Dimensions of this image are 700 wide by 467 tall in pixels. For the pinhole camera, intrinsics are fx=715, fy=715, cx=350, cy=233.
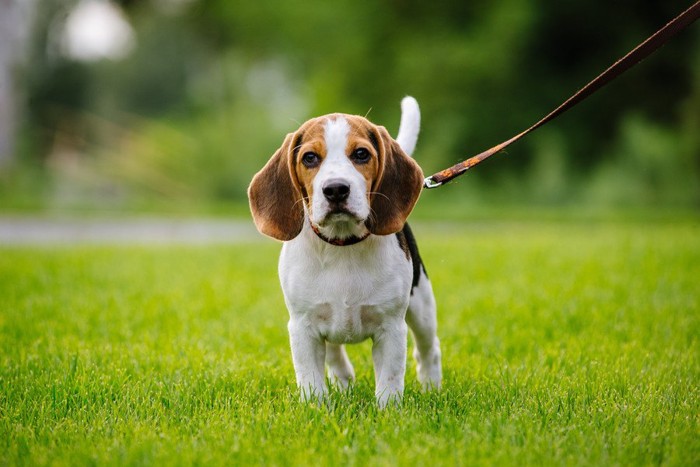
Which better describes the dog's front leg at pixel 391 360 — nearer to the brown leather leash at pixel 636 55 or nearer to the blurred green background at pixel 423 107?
the brown leather leash at pixel 636 55

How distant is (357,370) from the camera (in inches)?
181

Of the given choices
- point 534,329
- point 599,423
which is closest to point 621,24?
point 534,329

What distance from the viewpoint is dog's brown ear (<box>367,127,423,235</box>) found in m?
3.35

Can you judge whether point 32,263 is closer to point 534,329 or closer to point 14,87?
point 534,329

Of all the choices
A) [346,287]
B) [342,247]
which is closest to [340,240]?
[342,247]

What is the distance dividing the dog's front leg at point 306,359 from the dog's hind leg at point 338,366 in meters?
0.47

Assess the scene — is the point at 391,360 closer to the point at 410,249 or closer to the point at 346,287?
the point at 346,287

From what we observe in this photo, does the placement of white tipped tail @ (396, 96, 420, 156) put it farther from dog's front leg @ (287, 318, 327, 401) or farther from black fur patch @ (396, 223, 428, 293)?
dog's front leg @ (287, 318, 327, 401)

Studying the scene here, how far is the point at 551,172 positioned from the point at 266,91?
11506 mm

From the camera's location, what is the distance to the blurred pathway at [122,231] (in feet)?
38.4

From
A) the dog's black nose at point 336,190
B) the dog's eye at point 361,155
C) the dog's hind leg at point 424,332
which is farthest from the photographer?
the dog's hind leg at point 424,332

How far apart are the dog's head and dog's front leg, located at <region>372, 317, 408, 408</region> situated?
1.60ft

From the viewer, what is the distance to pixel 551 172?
1844cm

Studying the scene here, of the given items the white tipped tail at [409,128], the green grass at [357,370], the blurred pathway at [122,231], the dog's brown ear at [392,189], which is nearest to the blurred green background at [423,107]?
the blurred pathway at [122,231]
